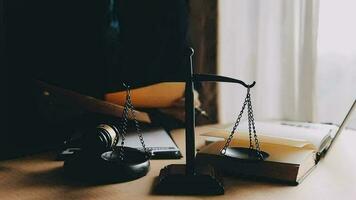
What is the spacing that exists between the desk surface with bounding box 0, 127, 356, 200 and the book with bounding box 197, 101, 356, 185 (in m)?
0.02

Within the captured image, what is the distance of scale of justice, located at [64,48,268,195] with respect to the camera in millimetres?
734

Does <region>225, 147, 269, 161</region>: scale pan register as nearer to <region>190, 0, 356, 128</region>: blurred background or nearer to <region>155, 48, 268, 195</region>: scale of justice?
<region>155, 48, 268, 195</region>: scale of justice

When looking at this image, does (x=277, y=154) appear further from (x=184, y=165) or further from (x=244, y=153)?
(x=184, y=165)

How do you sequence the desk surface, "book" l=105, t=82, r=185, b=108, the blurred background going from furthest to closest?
the blurred background → "book" l=105, t=82, r=185, b=108 → the desk surface

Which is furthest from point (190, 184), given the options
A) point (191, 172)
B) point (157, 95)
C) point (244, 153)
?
point (157, 95)

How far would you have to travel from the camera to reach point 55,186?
0.77m

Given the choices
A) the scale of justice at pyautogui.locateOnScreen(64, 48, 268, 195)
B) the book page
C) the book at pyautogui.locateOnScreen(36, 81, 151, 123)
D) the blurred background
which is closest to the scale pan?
the scale of justice at pyautogui.locateOnScreen(64, 48, 268, 195)

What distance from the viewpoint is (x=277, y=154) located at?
2.73 ft

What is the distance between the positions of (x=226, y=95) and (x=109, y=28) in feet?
1.99

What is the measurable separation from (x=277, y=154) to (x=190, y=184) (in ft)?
0.66

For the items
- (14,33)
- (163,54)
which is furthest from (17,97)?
(163,54)

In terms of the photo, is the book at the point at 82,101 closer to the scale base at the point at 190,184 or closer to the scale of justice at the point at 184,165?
the scale of justice at the point at 184,165

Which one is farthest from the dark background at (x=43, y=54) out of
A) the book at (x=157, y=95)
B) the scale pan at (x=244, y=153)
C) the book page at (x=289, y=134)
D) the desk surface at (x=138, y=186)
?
the scale pan at (x=244, y=153)

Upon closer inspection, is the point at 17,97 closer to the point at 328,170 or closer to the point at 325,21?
the point at 328,170
